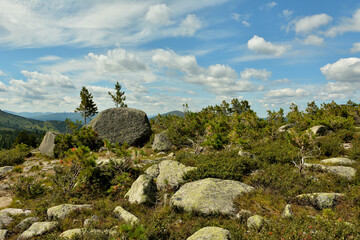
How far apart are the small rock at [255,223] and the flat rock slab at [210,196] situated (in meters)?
1.01

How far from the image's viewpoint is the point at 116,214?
27.1 ft

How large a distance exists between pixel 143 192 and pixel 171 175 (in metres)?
2.20

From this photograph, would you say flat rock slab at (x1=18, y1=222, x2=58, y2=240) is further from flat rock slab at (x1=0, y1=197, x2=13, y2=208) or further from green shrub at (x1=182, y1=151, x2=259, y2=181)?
green shrub at (x1=182, y1=151, x2=259, y2=181)

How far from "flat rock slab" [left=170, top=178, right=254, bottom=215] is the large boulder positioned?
62.1 feet

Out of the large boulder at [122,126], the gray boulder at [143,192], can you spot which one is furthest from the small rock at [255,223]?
the large boulder at [122,126]

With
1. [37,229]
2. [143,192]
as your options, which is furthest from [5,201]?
[143,192]

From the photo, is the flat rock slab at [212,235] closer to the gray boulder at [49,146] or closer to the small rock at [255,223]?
the small rock at [255,223]

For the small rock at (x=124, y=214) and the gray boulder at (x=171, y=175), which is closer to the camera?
the small rock at (x=124, y=214)

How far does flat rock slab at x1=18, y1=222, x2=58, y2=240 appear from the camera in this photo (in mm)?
7090

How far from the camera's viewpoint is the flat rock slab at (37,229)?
709 centimetres

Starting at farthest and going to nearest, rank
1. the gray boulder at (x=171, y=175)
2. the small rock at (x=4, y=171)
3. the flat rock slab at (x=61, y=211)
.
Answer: the small rock at (x=4, y=171) < the gray boulder at (x=171, y=175) < the flat rock slab at (x=61, y=211)

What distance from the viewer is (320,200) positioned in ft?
26.3

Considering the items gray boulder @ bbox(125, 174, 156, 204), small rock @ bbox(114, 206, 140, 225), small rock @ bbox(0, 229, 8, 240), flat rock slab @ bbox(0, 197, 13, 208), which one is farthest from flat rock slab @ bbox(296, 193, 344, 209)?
flat rock slab @ bbox(0, 197, 13, 208)

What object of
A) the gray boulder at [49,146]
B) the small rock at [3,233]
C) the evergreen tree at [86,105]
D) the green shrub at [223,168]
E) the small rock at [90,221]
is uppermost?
the evergreen tree at [86,105]
